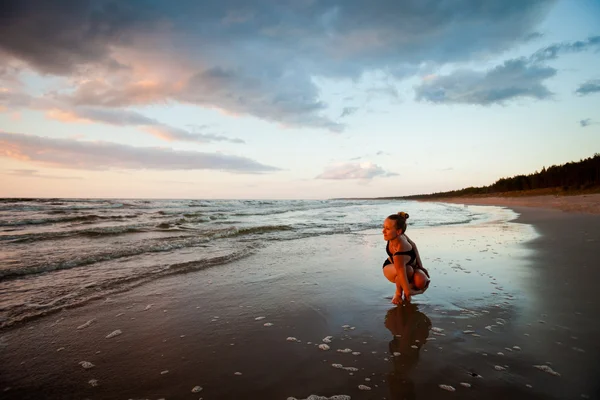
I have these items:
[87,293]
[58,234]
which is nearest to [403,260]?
[87,293]

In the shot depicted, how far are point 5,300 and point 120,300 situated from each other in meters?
1.97

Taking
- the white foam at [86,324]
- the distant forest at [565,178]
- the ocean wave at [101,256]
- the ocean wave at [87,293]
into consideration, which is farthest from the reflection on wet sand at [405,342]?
the distant forest at [565,178]

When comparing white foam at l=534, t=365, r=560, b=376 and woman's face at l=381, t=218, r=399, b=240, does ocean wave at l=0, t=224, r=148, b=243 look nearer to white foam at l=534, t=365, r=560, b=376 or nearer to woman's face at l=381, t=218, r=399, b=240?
woman's face at l=381, t=218, r=399, b=240

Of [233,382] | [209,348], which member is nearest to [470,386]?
[233,382]

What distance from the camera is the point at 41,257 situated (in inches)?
328

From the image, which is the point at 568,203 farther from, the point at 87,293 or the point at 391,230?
the point at 87,293

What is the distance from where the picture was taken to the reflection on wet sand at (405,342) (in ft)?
8.05

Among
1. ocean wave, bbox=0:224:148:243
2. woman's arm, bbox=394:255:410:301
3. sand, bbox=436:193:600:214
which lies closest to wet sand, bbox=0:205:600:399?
woman's arm, bbox=394:255:410:301

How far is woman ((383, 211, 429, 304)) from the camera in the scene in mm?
4266

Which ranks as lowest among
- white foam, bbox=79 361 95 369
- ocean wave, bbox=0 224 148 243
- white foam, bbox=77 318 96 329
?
A: white foam, bbox=77 318 96 329

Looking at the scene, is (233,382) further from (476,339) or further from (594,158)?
(594,158)

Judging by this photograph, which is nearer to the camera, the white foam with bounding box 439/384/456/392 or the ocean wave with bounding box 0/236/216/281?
the white foam with bounding box 439/384/456/392

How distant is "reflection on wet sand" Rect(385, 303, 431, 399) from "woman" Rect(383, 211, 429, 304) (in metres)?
0.31

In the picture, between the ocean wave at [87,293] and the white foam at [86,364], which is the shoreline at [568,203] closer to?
the ocean wave at [87,293]
